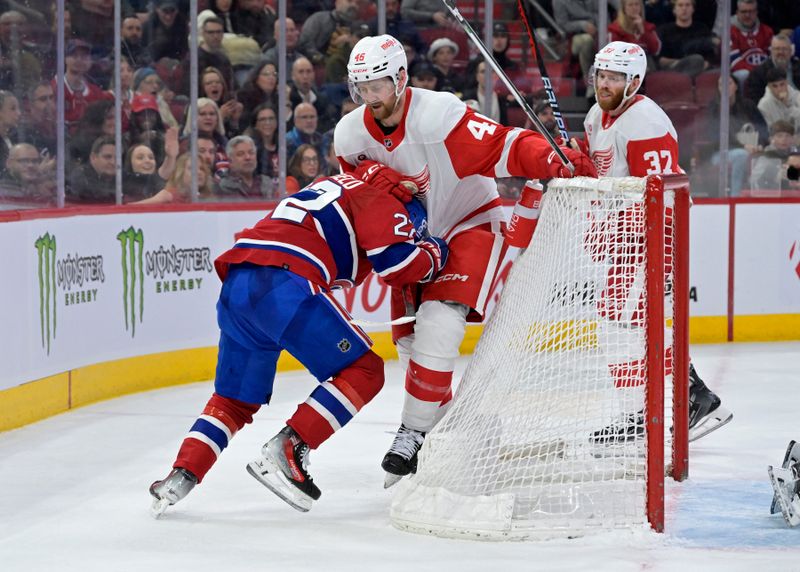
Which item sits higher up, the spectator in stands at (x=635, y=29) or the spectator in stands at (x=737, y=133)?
the spectator in stands at (x=635, y=29)

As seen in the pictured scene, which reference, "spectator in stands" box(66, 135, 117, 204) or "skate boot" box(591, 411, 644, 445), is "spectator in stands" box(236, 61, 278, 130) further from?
"skate boot" box(591, 411, 644, 445)

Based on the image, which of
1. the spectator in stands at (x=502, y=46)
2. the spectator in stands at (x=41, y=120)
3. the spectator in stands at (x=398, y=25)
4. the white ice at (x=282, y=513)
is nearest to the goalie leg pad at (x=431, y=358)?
the white ice at (x=282, y=513)

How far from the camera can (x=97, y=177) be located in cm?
558

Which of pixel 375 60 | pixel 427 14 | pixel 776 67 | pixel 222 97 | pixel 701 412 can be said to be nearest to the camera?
pixel 375 60

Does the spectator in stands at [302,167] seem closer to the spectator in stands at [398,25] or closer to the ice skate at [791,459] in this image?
the spectator in stands at [398,25]

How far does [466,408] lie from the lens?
10.6ft

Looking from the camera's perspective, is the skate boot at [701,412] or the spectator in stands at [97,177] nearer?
the skate boot at [701,412]

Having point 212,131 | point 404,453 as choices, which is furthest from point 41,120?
point 404,453

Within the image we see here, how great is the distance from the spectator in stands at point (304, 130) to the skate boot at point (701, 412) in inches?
117

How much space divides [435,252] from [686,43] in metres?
4.50

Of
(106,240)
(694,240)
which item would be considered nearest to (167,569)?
(106,240)

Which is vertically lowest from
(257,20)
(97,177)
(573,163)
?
(97,177)

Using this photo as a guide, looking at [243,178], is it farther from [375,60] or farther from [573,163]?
[573,163]

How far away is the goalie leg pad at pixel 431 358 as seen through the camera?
336 centimetres
